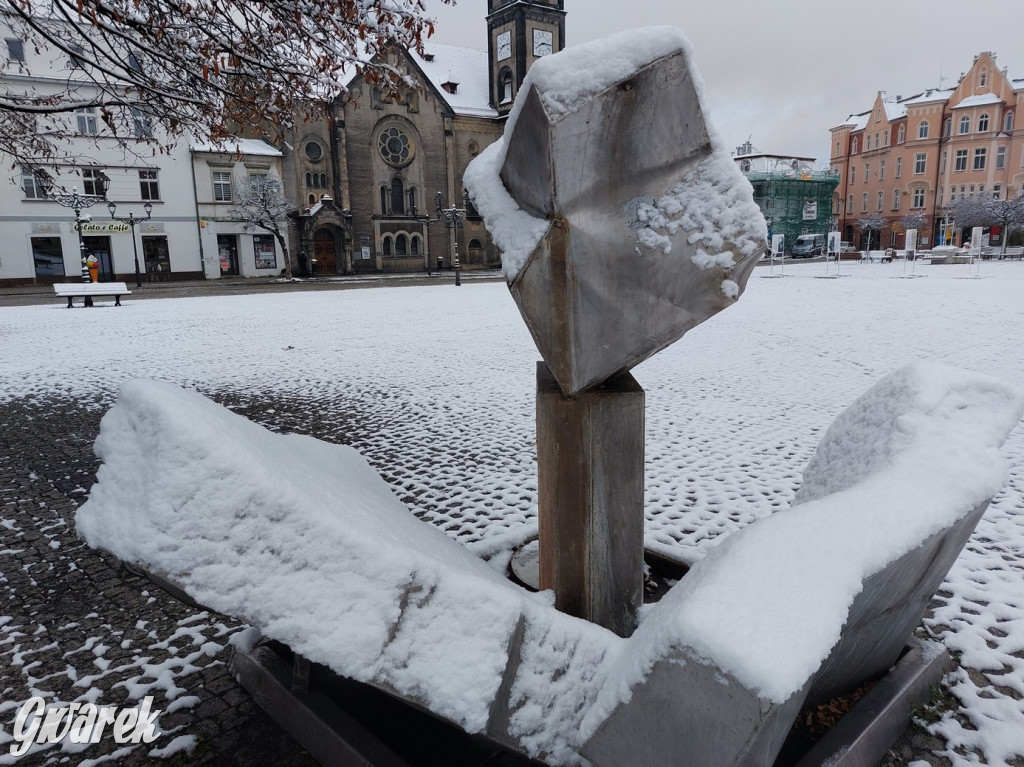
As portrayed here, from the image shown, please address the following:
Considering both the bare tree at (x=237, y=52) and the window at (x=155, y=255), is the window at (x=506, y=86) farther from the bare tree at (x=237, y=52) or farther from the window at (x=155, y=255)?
the bare tree at (x=237, y=52)

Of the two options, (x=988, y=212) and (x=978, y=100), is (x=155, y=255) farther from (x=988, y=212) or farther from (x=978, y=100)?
(x=978, y=100)

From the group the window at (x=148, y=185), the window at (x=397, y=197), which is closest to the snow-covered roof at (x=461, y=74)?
the window at (x=397, y=197)

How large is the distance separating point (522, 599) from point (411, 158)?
4868cm

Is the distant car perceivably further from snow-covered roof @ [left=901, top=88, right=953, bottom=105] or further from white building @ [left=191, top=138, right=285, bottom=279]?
white building @ [left=191, top=138, right=285, bottom=279]

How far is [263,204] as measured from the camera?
115 feet

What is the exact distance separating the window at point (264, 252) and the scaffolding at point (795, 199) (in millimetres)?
42073

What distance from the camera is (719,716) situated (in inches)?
52.4

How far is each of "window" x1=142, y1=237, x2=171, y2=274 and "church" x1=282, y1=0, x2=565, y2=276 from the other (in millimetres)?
7357

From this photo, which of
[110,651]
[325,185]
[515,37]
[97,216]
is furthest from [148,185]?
[110,651]

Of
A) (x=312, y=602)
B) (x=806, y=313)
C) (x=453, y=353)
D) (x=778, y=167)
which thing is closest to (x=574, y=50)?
(x=312, y=602)

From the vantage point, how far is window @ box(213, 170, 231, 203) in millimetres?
37281

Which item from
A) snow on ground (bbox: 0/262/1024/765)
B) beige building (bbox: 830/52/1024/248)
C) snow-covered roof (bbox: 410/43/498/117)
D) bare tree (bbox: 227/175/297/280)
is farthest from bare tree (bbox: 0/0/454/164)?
beige building (bbox: 830/52/1024/248)

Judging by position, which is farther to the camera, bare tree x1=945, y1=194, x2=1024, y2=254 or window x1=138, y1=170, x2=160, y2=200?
bare tree x1=945, y1=194, x2=1024, y2=254

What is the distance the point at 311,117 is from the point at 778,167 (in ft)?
207
